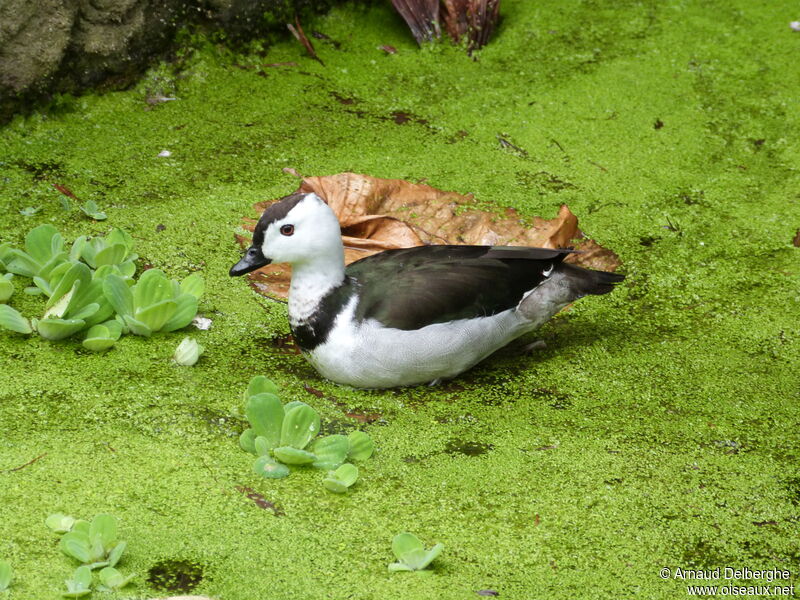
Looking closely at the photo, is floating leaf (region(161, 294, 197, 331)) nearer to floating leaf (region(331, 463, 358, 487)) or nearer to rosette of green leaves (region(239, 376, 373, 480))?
rosette of green leaves (region(239, 376, 373, 480))

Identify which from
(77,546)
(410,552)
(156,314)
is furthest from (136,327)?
(410,552)

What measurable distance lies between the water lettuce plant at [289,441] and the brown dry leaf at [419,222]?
1.13m

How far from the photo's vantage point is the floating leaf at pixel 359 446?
258 centimetres

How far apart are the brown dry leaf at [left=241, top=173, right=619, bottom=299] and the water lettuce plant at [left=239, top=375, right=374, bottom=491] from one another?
113 centimetres

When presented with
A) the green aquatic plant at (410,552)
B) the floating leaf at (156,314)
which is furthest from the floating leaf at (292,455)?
the floating leaf at (156,314)

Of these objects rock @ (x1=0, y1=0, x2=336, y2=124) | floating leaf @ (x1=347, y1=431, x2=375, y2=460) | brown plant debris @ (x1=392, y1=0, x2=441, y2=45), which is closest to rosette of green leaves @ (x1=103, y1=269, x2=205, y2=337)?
floating leaf @ (x1=347, y1=431, x2=375, y2=460)

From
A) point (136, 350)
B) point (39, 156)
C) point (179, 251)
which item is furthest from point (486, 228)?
point (39, 156)

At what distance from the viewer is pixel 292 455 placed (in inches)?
98.3

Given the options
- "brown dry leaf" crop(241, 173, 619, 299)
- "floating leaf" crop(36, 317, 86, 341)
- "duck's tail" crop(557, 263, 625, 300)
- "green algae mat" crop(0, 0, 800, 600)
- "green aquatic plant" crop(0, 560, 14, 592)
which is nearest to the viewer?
"green aquatic plant" crop(0, 560, 14, 592)

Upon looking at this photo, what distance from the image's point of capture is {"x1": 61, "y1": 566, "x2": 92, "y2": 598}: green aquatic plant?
203 centimetres

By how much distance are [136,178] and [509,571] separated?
233 cm

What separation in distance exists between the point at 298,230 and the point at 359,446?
0.71 metres

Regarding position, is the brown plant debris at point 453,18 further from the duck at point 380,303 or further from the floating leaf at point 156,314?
the floating leaf at point 156,314

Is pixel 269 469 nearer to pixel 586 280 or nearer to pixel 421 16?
pixel 586 280
